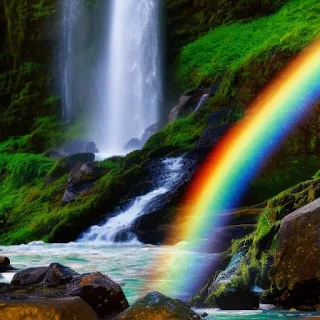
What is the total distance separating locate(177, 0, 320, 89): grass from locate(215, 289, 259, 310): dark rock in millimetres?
17914

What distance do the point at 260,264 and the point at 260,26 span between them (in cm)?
2438

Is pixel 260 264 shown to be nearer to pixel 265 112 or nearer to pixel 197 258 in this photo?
pixel 197 258

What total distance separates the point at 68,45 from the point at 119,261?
29.8 m

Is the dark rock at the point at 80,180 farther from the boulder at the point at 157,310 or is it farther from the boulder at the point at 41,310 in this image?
the boulder at the point at 41,310

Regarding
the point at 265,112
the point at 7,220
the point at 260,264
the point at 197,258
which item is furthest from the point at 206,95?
the point at 260,264

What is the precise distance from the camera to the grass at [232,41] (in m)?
26.0

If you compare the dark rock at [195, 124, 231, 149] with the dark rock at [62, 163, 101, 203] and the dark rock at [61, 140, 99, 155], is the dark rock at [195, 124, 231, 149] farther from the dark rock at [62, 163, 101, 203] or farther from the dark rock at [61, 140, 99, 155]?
the dark rock at [61, 140, 99, 155]

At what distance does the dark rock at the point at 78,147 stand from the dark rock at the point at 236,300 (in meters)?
24.9

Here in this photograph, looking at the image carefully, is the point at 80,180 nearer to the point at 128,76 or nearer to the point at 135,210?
the point at 135,210

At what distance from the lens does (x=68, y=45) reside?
3959 centimetres

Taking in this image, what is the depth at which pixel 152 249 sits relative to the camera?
45.4ft

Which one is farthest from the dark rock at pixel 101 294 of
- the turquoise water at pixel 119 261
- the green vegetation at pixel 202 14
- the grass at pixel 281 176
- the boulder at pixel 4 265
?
the green vegetation at pixel 202 14

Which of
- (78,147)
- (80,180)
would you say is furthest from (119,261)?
(78,147)

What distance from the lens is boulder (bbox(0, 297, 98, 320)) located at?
450 centimetres
